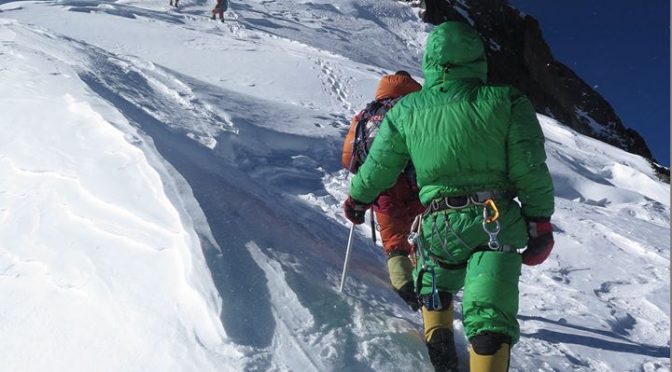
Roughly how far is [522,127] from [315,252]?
160cm

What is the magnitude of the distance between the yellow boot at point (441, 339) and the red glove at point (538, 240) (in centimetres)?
38

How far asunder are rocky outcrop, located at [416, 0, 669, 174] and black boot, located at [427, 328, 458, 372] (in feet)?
106

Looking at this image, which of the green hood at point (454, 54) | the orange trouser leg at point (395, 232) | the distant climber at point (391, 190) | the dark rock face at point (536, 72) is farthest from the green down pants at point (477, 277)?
the dark rock face at point (536, 72)

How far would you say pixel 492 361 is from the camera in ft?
7.02

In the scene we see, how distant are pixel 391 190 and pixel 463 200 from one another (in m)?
1.19

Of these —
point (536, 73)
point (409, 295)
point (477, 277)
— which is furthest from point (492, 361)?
point (536, 73)

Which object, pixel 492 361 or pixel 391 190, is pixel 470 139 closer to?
pixel 492 361

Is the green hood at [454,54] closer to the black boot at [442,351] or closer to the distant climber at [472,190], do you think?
the distant climber at [472,190]

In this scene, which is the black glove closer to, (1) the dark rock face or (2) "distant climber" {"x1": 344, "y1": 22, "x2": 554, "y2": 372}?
(2) "distant climber" {"x1": 344, "y1": 22, "x2": 554, "y2": 372}

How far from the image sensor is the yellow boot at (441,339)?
2459 mm

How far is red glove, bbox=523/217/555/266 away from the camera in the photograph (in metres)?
2.43

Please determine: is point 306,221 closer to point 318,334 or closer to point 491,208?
point 318,334

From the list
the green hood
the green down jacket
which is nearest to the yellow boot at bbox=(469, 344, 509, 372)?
the green down jacket

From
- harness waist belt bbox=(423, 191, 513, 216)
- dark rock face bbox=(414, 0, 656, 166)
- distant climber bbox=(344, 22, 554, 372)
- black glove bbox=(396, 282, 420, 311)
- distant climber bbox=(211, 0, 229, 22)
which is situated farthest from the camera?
dark rock face bbox=(414, 0, 656, 166)
